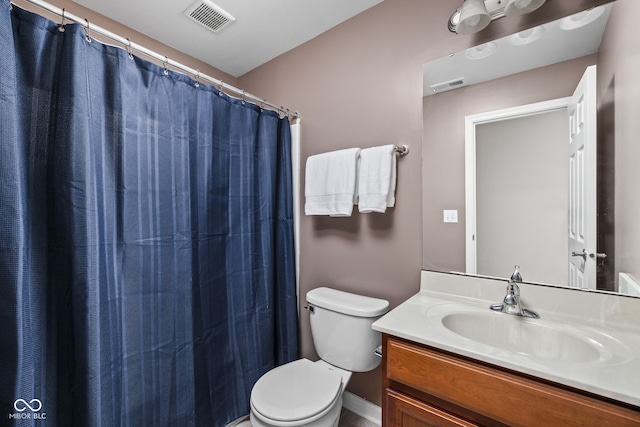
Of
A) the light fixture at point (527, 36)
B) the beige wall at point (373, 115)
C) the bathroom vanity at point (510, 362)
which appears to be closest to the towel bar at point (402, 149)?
the beige wall at point (373, 115)

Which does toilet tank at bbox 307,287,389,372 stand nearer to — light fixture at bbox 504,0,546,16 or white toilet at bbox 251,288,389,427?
white toilet at bbox 251,288,389,427

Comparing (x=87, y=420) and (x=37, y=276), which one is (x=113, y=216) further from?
(x=87, y=420)

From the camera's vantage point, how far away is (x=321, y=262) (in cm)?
182

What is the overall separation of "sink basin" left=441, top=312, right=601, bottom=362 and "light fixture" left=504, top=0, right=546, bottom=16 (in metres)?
1.22

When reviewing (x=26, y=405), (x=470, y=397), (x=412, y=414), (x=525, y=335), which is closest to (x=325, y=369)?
(x=412, y=414)

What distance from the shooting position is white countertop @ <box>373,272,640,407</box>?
0.69 metres

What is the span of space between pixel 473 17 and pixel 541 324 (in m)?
1.26

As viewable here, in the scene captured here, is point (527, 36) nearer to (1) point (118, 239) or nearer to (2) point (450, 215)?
(2) point (450, 215)

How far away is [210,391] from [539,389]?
4.83ft

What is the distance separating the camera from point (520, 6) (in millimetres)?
1070

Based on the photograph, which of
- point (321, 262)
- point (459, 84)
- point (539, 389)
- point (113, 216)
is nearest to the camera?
point (539, 389)

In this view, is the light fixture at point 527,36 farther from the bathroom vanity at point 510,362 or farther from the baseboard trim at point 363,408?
the baseboard trim at point 363,408

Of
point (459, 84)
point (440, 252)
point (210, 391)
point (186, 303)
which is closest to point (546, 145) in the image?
point (459, 84)

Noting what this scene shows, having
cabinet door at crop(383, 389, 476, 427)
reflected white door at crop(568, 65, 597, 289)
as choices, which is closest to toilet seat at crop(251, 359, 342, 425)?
cabinet door at crop(383, 389, 476, 427)
